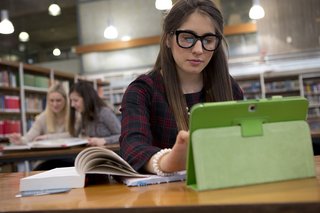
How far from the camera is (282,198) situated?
598 millimetres

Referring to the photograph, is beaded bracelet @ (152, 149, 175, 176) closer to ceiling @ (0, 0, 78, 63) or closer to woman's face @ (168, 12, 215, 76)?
woman's face @ (168, 12, 215, 76)

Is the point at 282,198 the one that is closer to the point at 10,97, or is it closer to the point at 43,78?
the point at 10,97

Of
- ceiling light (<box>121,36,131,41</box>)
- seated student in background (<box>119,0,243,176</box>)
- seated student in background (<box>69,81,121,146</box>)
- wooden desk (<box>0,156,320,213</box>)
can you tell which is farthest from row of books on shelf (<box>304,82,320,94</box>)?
wooden desk (<box>0,156,320,213</box>)

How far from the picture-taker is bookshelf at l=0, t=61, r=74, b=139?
16.1 feet

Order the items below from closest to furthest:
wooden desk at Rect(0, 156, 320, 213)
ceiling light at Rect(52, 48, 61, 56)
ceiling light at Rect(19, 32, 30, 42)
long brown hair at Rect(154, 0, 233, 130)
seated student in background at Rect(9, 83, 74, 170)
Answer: wooden desk at Rect(0, 156, 320, 213) < long brown hair at Rect(154, 0, 233, 130) < seated student in background at Rect(9, 83, 74, 170) < ceiling light at Rect(19, 32, 30, 42) < ceiling light at Rect(52, 48, 61, 56)

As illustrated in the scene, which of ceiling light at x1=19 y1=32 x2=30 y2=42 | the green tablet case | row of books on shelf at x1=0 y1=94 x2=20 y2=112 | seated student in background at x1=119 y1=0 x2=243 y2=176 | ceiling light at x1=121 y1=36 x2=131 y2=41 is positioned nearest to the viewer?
the green tablet case

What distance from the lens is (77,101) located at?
11.2 ft

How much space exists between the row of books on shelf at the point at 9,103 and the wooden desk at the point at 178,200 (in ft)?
14.2

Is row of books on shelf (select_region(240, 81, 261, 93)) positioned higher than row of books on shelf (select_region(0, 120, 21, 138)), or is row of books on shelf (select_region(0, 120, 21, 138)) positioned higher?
row of books on shelf (select_region(240, 81, 261, 93))

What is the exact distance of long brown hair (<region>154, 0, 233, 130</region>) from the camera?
4.06 feet

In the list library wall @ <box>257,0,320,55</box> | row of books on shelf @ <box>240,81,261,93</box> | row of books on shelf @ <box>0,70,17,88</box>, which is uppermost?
library wall @ <box>257,0,320,55</box>

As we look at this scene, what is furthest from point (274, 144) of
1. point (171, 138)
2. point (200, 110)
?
point (171, 138)

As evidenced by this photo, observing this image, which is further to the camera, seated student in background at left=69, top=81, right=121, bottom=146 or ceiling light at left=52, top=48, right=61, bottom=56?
ceiling light at left=52, top=48, right=61, bottom=56

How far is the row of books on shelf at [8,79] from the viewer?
4852 millimetres
